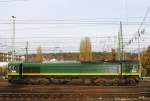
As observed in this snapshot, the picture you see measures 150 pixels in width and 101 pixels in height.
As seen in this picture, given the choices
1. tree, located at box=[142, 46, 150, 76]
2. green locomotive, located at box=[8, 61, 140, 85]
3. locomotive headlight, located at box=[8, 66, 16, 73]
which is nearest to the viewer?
green locomotive, located at box=[8, 61, 140, 85]

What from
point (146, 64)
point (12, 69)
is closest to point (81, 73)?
point (12, 69)

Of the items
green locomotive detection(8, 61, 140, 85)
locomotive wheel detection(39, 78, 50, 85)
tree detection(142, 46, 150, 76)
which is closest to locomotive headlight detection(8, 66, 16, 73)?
green locomotive detection(8, 61, 140, 85)

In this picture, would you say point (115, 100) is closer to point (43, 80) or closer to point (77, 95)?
point (77, 95)

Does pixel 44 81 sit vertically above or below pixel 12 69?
below

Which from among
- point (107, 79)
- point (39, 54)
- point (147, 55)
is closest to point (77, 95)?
point (107, 79)

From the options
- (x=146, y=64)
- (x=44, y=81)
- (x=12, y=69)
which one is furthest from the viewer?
(x=146, y=64)

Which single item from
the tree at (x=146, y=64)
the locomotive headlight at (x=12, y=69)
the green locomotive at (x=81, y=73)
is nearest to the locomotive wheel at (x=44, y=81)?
the green locomotive at (x=81, y=73)

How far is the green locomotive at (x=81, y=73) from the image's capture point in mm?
43344

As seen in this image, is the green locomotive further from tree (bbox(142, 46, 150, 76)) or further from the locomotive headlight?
tree (bbox(142, 46, 150, 76))

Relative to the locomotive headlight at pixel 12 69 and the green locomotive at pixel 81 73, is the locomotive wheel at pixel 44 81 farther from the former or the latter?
the locomotive headlight at pixel 12 69

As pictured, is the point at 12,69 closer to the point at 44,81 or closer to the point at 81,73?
the point at 44,81

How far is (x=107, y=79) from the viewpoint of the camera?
43094 mm

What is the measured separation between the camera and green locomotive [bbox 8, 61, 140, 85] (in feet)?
142

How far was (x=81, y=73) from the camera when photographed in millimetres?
43906
